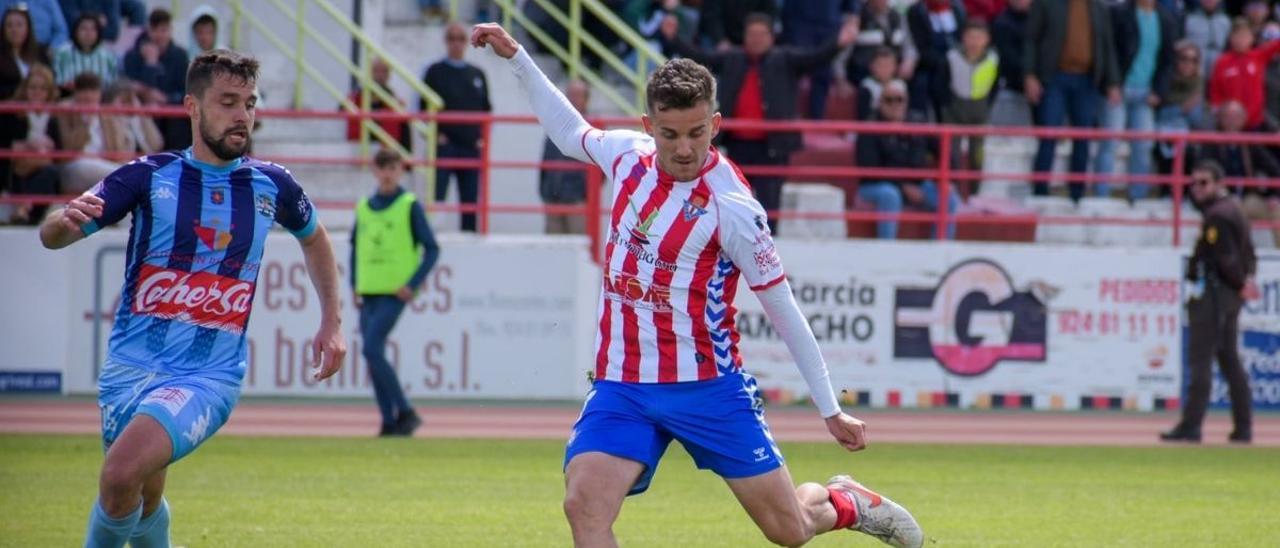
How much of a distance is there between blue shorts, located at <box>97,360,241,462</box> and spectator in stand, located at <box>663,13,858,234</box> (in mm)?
12044

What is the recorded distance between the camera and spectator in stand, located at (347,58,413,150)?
20016 millimetres

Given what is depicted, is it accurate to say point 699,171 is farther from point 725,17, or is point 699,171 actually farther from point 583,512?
point 725,17

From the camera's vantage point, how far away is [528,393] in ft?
59.5

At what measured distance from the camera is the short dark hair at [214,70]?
708 cm

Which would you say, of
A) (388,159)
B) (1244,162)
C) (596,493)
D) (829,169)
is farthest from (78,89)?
(596,493)

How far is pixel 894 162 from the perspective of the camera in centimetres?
1903

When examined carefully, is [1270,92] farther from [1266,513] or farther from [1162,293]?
[1266,513]

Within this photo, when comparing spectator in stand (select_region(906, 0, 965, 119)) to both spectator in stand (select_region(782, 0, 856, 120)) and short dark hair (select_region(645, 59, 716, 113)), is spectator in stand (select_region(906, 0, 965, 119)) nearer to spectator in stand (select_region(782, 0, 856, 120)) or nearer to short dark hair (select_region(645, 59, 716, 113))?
spectator in stand (select_region(782, 0, 856, 120))

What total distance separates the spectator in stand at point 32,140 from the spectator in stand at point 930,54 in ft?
29.1

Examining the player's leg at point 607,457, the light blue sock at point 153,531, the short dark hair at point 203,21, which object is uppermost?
the short dark hair at point 203,21

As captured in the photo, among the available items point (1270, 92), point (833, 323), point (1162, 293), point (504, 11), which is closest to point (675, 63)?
point (833, 323)

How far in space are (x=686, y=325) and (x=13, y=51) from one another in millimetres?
13225

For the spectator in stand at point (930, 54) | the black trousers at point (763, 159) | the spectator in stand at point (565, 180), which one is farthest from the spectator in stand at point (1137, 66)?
the spectator in stand at point (565, 180)

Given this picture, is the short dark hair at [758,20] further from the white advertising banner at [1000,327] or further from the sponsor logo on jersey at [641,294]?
the sponsor logo on jersey at [641,294]
